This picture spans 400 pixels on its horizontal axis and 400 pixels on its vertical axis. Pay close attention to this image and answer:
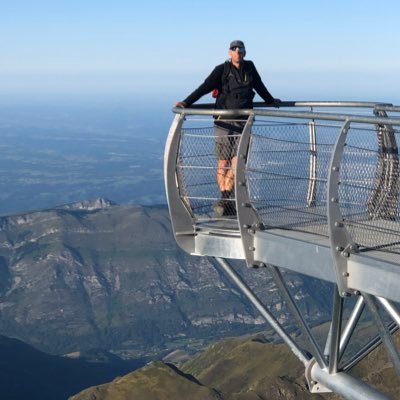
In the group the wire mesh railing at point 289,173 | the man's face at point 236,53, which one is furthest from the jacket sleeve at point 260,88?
the wire mesh railing at point 289,173

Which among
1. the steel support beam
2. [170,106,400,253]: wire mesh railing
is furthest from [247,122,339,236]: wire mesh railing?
the steel support beam

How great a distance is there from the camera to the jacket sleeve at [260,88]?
55.6 ft

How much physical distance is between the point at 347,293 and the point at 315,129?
420 centimetres

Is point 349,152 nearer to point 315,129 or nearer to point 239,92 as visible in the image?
point 315,129

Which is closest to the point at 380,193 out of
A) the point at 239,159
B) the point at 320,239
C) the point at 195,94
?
the point at 320,239

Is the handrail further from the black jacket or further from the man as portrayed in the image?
the man

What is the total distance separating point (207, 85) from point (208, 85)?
0.02 metres

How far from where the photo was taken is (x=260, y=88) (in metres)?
17.2

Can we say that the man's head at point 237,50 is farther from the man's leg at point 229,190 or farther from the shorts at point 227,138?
the man's leg at point 229,190

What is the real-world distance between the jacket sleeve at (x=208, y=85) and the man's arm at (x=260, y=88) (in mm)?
724

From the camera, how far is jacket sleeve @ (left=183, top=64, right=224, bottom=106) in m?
16.4

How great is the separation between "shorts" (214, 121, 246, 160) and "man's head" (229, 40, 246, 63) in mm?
1384

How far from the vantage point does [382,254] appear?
39.8 feet

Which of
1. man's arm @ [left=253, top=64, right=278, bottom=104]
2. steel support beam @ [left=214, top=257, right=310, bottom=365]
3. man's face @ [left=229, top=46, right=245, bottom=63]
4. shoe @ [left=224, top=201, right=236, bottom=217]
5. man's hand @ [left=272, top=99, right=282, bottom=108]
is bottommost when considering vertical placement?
steel support beam @ [left=214, top=257, right=310, bottom=365]
